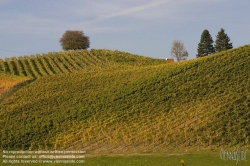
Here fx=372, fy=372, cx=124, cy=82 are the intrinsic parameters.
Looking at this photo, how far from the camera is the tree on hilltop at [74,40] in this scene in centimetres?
7719

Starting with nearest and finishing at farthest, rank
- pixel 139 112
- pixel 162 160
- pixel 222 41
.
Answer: pixel 162 160
pixel 139 112
pixel 222 41

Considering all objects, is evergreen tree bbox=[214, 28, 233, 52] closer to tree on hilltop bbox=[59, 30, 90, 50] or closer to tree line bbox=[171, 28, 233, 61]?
tree line bbox=[171, 28, 233, 61]

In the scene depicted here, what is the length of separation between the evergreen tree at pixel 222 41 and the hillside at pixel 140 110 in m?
30.6

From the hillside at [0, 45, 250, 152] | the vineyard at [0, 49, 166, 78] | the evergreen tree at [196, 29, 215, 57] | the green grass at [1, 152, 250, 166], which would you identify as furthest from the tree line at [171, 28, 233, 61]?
the green grass at [1, 152, 250, 166]

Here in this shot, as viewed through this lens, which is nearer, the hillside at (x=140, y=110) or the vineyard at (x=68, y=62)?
the hillside at (x=140, y=110)

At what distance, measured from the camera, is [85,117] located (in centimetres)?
2925

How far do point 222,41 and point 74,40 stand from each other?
29951 millimetres

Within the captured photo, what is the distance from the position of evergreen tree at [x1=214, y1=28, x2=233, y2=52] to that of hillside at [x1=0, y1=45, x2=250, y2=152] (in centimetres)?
3064

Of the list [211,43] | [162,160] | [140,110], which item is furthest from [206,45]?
[162,160]

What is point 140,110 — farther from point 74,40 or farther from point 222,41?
point 74,40

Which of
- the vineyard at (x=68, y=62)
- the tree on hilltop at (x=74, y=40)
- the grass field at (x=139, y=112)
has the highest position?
the tree on hilltop at (x=74, y=40)

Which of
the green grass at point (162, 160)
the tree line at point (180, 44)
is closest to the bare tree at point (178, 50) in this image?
the tree line at point (180, 44)

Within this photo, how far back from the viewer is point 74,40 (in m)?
77.8

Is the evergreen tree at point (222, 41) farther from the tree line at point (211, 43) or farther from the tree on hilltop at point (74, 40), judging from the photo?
the tree on hilltop at point (74, 40)
